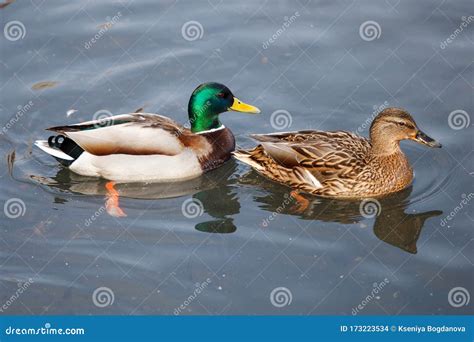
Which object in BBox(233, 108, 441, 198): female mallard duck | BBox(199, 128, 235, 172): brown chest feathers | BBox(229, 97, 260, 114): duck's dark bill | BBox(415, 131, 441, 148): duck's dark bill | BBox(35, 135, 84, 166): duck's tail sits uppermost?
BBox(415, 131, 441, 148): duck's dark bill

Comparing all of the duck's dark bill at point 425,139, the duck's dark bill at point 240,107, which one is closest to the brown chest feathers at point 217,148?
the duck's dark bill at point 240,107

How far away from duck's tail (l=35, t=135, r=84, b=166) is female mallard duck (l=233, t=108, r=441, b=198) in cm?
213

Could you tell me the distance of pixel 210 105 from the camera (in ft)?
37.1

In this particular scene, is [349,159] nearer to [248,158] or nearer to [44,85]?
[248,158]

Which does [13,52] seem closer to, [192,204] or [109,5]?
[109,5]

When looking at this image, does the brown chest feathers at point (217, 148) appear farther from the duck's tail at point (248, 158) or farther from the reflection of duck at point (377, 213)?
the reflection of duck at point (377, 213)

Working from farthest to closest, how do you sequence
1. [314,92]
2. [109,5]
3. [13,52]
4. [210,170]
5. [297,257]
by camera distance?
1. [109,5]
2. [13,52]
3. [314,92]
4. [210,170]
5. [297,257]

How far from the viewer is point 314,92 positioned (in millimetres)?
12188

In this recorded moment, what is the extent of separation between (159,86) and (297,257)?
3712mm

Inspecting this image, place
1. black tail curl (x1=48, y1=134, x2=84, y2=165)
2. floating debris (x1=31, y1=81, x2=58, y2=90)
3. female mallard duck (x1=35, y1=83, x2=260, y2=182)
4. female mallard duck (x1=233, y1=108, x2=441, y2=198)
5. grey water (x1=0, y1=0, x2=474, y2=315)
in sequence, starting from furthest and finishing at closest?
1. floating debris (x1=31, y1=81, x2=58, y2=90)
2. black tail curl (x1=48, y1=134, x2=84, y2=165)
3. female mallard duck (x1=35, y1=83, x2=260, y2=182)
4. female mallard duck (x1=233, y1=108, x2=441, y2=198)
5. grey water (x1=0, y1=0, x2=474, y2=315)

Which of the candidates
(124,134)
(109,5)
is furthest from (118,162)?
(109,5)

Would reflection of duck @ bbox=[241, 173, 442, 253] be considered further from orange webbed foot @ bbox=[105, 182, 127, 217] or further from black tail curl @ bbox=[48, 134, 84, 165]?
black tail curl @ bbox=[48, 134, 84, 165]

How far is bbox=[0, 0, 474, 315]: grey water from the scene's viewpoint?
925 centimetres

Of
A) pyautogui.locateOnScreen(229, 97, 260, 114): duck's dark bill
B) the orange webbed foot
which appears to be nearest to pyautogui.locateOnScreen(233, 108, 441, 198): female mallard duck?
pyautogui.locateOnScreen(229, 97, 260, 114): duck's dark bill
